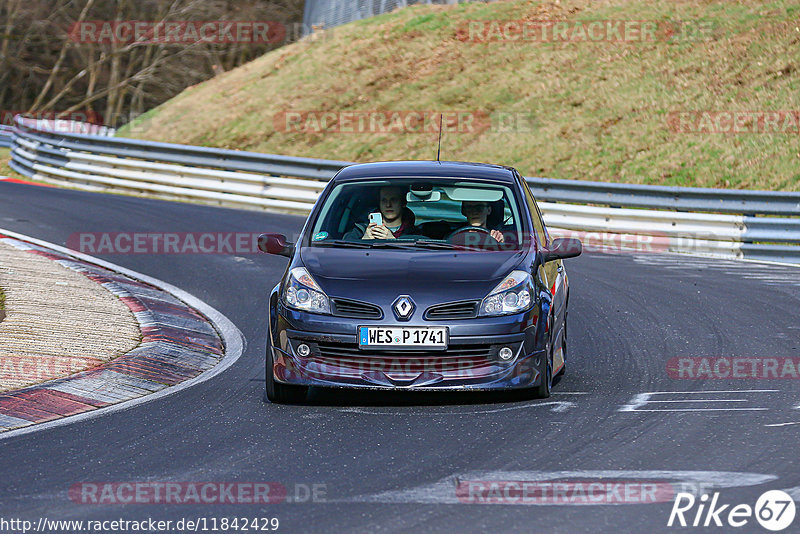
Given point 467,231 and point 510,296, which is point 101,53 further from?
point 510,296

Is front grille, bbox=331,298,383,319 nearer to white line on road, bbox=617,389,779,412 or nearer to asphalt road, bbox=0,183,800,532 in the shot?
asphalt road, bbox=0,183,800,532

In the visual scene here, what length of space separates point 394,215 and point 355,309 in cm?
150

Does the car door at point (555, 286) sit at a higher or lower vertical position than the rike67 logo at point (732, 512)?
higher

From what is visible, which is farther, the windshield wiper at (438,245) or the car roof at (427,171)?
the car roof at (427,171)

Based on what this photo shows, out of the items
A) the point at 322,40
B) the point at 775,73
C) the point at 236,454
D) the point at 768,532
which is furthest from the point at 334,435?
the point at 322,40

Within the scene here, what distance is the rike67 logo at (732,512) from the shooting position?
5078mm

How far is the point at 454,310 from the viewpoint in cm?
748

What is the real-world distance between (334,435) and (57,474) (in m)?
1.56

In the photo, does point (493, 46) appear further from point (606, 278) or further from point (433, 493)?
point (433, 493)

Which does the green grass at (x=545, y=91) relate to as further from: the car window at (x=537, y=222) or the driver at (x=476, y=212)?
the driver at (x=476, y=212)

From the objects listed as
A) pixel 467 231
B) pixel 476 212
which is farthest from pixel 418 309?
pixel 476 212

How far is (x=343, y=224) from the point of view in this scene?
870cm

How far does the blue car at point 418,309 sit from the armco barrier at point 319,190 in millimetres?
9467

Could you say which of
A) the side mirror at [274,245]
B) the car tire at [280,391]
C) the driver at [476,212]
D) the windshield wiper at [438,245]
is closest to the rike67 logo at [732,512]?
the car tire at [280,391]
